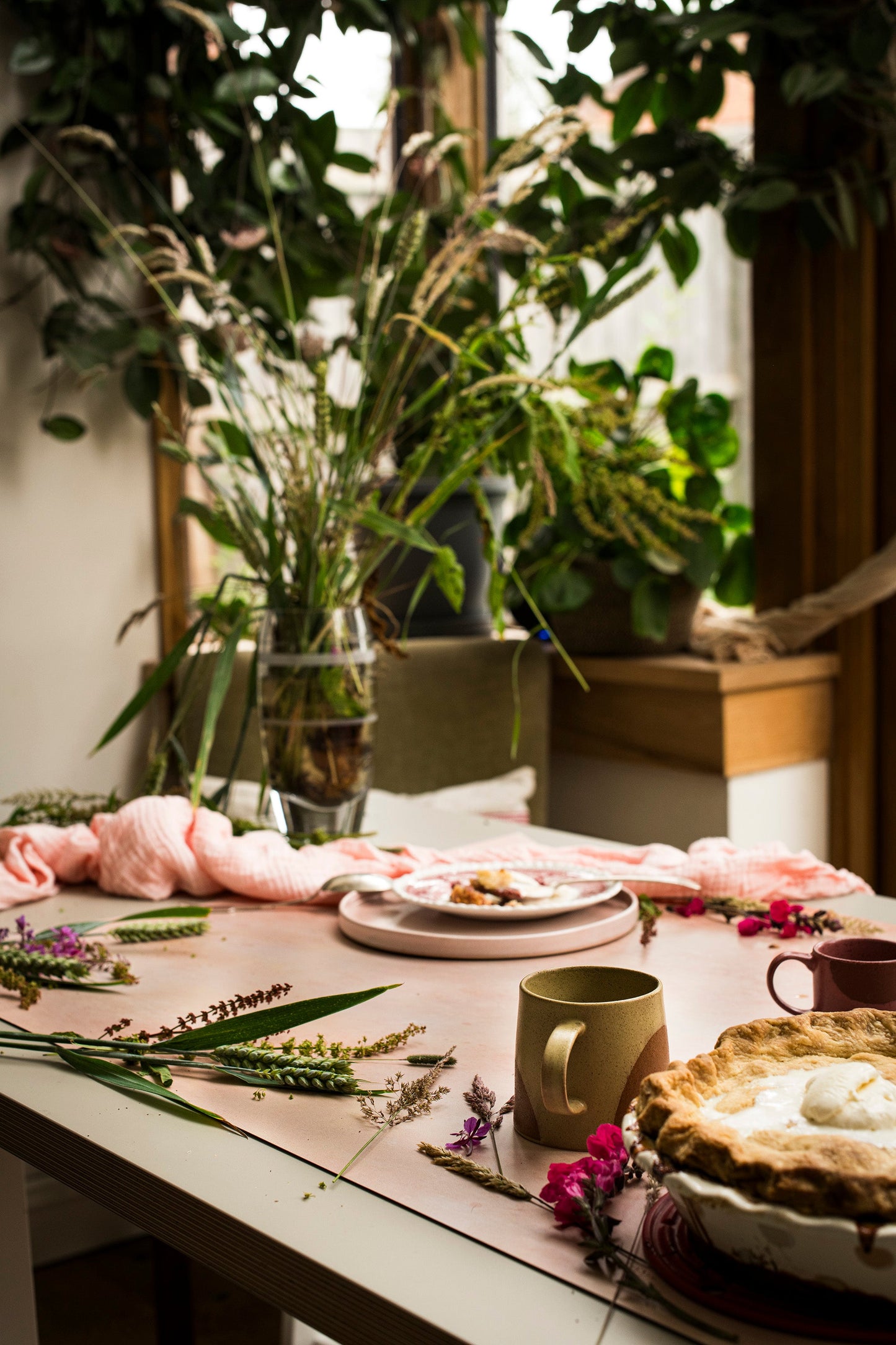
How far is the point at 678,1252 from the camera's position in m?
0.53

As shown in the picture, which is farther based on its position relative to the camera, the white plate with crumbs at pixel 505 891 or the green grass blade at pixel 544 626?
the green grass blade at pixel 544 626

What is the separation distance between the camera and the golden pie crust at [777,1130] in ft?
1.53

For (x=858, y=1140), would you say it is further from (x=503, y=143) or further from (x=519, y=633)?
(x=519, y=633)

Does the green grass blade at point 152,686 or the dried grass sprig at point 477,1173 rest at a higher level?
the green grass blade at point 152,686

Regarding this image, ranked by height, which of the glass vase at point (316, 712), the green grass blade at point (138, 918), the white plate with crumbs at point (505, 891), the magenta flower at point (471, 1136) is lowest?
the magenta flower at point (471, 1136)

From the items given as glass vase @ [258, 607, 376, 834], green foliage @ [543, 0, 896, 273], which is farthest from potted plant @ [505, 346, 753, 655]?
glass vase @ [258, 607, 376, 834]

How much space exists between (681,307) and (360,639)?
171 cm

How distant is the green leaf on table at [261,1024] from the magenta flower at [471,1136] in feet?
0.29

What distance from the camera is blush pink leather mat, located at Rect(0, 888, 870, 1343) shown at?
58cm

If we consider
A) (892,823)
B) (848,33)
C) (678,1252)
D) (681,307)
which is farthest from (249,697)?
(681,307)

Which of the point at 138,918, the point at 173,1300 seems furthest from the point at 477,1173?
the point at 173,1300

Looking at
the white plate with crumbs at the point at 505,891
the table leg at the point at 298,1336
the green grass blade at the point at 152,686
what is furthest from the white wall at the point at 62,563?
the white plate with crumbs at the point at 505,891

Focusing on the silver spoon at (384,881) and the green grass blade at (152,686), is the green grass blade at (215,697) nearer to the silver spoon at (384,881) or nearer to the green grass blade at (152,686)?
the green grass blade at (152,686)

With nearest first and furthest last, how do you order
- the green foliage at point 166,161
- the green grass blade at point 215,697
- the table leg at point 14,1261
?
the table leg at point 14,1261 < the green grass blade at point 215,697 < the green foliage at point 166,161
